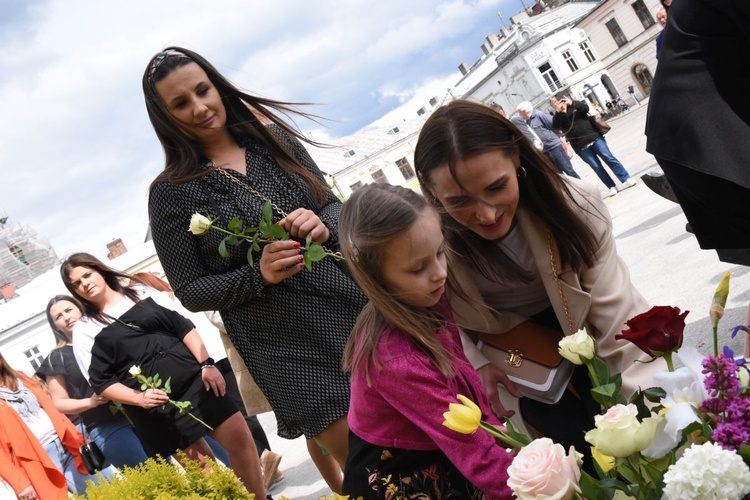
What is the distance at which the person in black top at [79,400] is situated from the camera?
5.86 meters

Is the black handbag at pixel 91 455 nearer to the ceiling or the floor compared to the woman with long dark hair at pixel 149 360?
nearer to the floor

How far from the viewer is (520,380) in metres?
2.52

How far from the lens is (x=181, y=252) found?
104 inches

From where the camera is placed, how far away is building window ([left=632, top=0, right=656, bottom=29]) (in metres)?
50.7

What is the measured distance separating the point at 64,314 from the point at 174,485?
4.82 metres

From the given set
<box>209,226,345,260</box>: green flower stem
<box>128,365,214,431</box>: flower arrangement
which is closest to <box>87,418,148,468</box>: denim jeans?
<box>128,365,214,431</box>: flower arrangement

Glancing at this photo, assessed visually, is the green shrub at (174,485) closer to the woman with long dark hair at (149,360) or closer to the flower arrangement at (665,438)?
the flower arrangement at (665,438)

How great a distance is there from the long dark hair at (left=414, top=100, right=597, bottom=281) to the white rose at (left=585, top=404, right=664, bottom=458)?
1376mm

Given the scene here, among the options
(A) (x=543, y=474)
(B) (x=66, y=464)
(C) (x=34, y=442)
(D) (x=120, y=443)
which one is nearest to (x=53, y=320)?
(B) (x=66, y=464)

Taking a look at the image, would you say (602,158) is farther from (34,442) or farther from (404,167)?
(404,167)

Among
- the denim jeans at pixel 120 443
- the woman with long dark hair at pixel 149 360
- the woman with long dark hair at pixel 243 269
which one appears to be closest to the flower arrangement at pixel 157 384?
the woman with long dark hair at pixel 149 360

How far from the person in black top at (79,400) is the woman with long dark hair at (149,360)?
1.13m

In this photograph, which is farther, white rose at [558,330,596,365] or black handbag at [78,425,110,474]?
black handbag at [78,425,110,474]

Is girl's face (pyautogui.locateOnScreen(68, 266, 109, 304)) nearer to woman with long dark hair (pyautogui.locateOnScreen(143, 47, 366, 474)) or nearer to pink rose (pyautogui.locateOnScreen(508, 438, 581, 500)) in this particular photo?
woman with long dark hair (pyautogui.locateOnScreen(143, 47, 366, 474))
